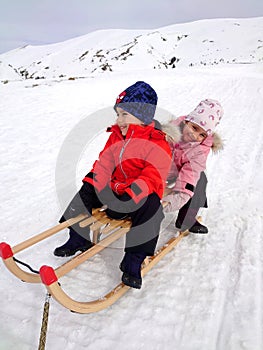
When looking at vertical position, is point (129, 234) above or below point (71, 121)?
above

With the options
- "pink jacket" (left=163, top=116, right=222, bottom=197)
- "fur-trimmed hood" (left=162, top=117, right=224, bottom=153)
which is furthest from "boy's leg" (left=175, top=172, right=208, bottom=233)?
"fur-trimmed hood" (left=162, top=117, right=224, bottom=153)

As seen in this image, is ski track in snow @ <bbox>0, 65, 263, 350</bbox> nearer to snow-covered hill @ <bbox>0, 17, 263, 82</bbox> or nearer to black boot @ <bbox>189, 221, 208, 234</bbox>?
black boot @ <bbox>189, 221, 208, 234</bbox>

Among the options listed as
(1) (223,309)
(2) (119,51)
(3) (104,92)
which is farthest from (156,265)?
(2) (119,51)

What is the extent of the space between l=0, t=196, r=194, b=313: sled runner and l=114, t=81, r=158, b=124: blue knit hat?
2.54 feet

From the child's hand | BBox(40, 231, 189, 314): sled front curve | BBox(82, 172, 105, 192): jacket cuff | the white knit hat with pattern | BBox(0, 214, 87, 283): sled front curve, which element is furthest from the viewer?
the white knit hat with pattern

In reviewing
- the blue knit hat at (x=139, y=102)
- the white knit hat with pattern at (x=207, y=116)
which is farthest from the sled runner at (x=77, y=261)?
the white knit hat with pattern at (x=207, y=116)

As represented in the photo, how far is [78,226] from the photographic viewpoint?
2273 mm

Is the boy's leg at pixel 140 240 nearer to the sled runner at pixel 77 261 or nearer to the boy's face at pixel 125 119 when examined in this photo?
the sled runner at pixel 77 261

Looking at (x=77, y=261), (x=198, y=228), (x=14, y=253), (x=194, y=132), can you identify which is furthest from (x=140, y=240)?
(x=194, y=132)

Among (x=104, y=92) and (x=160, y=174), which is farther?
(x=104, y=92)

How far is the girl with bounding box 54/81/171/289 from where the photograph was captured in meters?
2.08

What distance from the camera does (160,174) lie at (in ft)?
7.41

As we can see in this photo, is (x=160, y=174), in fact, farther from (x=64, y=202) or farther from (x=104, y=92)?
(x=104, y=92)

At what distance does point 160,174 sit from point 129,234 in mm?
478
